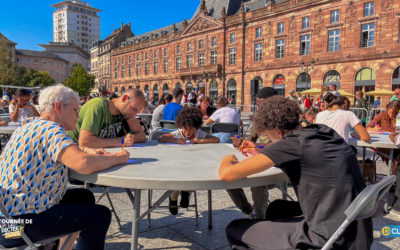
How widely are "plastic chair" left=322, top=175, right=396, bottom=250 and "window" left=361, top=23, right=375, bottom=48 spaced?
26.7 meters

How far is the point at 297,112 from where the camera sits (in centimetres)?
163

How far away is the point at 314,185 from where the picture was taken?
1395 mm

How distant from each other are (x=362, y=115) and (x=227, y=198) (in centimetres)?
937

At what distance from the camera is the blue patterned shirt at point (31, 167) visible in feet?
4.99

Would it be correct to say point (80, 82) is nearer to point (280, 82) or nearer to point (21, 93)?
point (280, 82)

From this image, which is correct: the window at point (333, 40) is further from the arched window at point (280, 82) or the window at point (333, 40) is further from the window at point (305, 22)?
the arched window at point (280, 82)

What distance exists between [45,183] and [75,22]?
4947 inches

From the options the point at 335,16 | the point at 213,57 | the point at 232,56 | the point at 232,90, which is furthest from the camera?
the point at 213,57

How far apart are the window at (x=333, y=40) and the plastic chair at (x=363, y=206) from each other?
2750 centimetres

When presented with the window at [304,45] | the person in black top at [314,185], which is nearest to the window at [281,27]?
the window at [304,45]

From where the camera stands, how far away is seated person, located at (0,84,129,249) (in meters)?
1.52

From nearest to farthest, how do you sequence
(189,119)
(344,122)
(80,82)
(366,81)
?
(189,119)
(344,122)
(366,81)
(80,82)

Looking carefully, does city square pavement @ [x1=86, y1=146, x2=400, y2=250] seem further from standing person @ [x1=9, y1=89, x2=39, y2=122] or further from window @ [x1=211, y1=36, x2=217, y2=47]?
window @ [x1=211, y1=36, x2=217, y2=47]

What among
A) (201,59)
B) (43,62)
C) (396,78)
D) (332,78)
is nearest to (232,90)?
(201,59)
